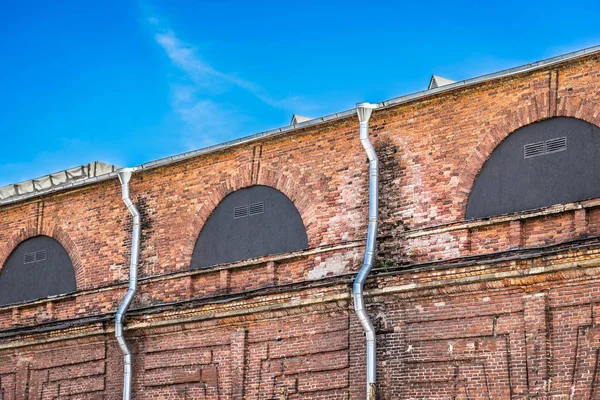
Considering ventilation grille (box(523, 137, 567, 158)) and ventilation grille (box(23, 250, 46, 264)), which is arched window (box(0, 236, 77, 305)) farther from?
ventilation grille (box(523, 137, 567, 158))

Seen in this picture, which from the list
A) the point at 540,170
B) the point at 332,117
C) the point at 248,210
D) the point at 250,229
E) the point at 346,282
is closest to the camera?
the point at 540,170

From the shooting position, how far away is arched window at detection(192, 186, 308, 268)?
1822 cm

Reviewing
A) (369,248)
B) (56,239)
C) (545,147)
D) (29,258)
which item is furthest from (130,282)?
(545,147)

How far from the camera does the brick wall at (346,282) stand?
49.7 ft

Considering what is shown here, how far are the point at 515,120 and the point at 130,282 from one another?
7.23 meters

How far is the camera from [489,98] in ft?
54.5

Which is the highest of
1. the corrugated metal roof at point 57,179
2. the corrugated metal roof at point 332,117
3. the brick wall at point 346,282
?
the corrugated metal roof at point 57,179

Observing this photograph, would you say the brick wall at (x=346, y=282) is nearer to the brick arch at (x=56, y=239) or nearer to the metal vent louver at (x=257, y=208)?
the brick arch at (x=56, y=239)

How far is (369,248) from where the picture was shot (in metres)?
16.7

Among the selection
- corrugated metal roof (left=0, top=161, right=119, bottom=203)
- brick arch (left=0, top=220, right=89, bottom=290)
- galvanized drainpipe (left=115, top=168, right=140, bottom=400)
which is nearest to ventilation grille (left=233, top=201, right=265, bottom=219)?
galvanized drainpipe (left=115, top=168, right=140, bottom=400)

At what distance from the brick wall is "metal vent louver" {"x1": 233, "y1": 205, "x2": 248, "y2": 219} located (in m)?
0.36

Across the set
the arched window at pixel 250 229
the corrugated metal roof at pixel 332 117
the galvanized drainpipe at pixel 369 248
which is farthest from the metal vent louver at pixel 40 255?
the galvanized drainpipe at pixel 369 248

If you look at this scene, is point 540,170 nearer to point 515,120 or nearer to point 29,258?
point 515,120

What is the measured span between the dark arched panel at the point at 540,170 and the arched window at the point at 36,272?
8.25 m
